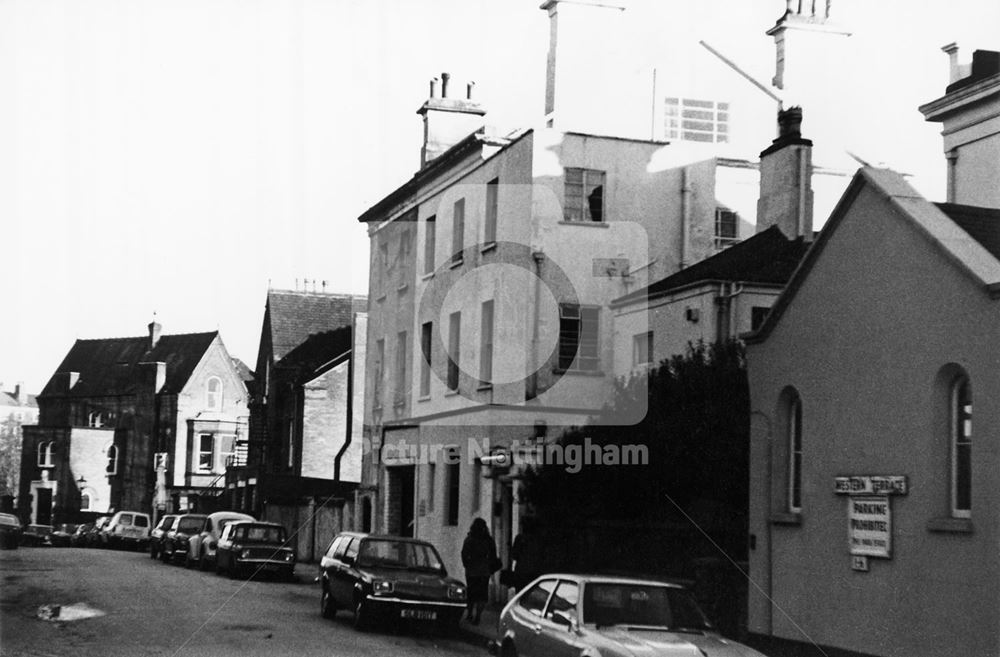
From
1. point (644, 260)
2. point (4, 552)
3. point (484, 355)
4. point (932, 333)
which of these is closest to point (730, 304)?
point (644, 260)

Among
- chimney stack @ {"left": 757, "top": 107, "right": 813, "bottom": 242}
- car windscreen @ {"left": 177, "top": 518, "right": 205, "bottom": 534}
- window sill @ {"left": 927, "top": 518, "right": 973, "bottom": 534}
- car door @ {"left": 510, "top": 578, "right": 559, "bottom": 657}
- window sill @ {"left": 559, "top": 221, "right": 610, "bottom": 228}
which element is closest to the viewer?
car door @ {"left": 510, "top": 578, "right": 559, "bottom": 657}

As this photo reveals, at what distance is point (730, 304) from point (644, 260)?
18.8ft

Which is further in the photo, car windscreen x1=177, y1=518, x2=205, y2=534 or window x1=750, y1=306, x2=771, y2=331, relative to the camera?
car windscreen x1=177, y1=518, x2=205, y2=534

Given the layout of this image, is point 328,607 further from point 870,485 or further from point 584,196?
point 584,196

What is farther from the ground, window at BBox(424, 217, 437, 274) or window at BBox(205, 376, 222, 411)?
window at BBox(424, 217, 437, 274)

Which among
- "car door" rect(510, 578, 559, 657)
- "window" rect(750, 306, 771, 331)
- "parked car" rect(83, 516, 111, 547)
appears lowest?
"parked car" rect(83, 516, 111, 547)

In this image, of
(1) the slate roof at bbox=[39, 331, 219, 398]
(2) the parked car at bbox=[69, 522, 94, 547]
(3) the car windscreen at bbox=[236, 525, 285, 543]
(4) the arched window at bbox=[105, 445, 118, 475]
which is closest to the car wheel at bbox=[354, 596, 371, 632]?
(3) the car windscreen at bbox=[236, 525, 285, 543]

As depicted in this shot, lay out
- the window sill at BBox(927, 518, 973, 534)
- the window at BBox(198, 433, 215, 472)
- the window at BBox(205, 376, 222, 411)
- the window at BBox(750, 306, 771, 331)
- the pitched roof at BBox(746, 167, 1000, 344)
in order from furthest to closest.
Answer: the window at BBox(205, 376, 222, 411) → the window at BBox(198, 433, 215, 472) → the window at BBox(750, 306, 771, 331) → the pitched roof at BBox(746, 167, 1000, 344) → the window sill at BBox(927, 518, 973, 534)

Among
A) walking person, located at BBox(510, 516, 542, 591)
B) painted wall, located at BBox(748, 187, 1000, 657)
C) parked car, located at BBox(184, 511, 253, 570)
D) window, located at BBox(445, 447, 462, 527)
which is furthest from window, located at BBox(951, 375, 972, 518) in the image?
parked car, located at BBox(184, 511, 253, 570)

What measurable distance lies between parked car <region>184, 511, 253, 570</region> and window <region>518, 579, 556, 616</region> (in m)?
22.8

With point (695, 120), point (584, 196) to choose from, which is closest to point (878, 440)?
point (584, 196)

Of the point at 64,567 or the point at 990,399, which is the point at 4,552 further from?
Result: the point at 990,399

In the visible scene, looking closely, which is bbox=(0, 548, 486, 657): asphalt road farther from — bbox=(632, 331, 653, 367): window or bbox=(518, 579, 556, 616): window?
bbox=(632, 331, 653, 367): window

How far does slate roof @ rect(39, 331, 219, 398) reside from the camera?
94625 millimetres
